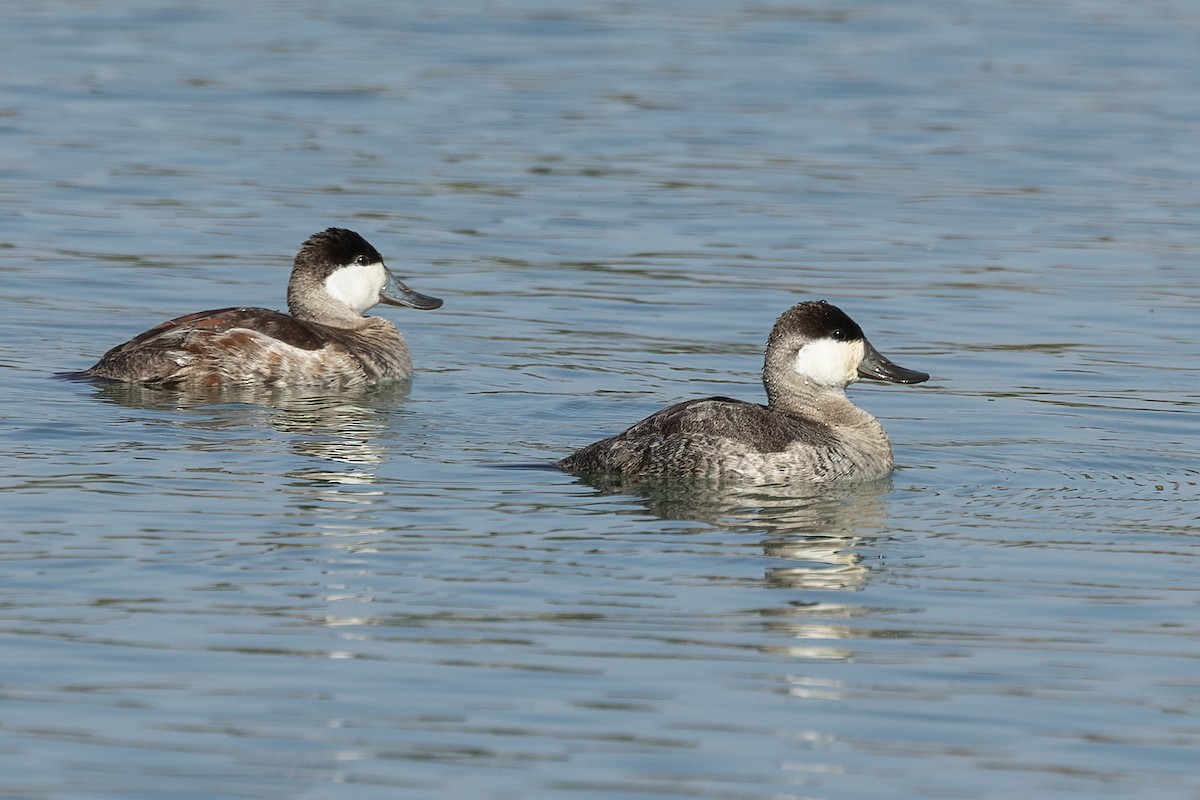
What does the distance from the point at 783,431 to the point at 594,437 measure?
1411mm

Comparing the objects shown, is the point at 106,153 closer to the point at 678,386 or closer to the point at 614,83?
the point at 614,83

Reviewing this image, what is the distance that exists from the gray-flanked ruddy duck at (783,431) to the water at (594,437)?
19cm

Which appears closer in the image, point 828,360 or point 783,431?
point 783,431

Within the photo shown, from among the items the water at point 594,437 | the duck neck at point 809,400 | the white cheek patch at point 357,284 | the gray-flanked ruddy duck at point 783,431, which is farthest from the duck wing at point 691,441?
the white cheek patch at point 357,284

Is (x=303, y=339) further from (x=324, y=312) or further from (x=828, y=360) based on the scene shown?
(x=828, y=360)

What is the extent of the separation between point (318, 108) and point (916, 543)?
541 inches

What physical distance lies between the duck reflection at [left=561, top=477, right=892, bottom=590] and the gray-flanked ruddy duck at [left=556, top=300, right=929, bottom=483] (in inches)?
2.9

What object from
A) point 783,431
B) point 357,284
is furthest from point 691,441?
point 357,284

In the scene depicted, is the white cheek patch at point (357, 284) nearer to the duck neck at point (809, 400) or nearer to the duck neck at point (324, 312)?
the duck neck at point (324, 312)

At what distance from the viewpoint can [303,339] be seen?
12414 mm

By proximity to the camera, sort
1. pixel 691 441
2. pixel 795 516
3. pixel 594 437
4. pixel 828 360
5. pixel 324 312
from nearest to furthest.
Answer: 1. pixel 795 516
2. pixel 691 441
3. pixel 828 360
4. pixel 594 437
5. pixel 324 312

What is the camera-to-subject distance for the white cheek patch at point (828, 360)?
1047 cm

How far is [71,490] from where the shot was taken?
9.38 meters

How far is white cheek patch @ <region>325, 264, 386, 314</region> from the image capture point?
43.5 feet
